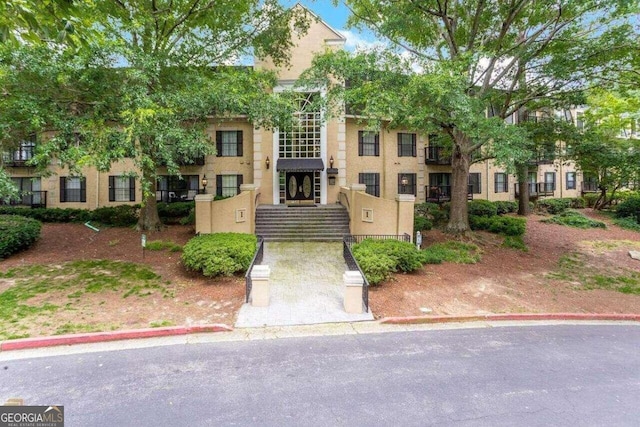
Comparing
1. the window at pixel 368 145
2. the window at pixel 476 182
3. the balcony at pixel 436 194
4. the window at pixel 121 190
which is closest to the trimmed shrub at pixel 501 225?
the balcony at pixel 436 194

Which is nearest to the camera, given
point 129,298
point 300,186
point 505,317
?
point 505,317

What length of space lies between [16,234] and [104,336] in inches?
336

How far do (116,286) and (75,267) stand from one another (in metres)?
2.70

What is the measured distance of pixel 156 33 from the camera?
1251 centimetres

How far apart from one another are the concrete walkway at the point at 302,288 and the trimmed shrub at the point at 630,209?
21.5 meters

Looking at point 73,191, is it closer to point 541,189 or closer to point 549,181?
point 541,189

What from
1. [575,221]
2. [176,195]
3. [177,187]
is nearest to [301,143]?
[177,187]

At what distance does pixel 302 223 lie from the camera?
16.3m

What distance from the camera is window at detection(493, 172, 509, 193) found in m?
26.1

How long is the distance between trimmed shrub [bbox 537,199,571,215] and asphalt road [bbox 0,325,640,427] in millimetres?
21022

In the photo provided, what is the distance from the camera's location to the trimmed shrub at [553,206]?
24.5m

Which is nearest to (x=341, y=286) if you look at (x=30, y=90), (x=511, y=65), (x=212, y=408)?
(x=212, y=408)

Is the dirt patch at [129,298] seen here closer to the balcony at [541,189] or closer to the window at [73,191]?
the window at [73,191]

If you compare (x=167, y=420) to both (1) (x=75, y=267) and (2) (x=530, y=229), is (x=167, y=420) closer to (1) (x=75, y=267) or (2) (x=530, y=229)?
(1) (x=75, y=267)
